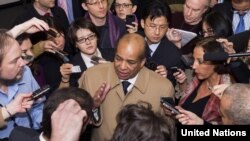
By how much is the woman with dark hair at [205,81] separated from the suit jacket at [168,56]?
1.04ft

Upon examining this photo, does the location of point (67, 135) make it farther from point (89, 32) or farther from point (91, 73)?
point (89, 32)

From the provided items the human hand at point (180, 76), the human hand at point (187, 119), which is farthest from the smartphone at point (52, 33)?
the human hand at point (187, 119)

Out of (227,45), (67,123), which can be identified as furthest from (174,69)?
(67,123)

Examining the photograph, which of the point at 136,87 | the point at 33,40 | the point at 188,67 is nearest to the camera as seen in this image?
the point at 136,87

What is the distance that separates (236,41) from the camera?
260 centimetres

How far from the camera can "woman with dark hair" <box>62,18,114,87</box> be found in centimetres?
276

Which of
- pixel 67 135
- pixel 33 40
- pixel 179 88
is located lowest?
pixel 179 88

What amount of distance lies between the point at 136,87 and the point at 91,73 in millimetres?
275

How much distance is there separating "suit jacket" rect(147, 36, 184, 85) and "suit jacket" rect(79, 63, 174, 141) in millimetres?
479

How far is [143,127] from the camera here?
1.56 m

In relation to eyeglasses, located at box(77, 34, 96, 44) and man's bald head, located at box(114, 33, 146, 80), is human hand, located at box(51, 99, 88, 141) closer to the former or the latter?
man's bald head, located at box(114, 33, 146, 80)

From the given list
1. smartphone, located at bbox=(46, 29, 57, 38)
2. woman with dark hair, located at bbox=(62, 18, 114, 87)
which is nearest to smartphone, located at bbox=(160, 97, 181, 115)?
woman with dark hair, located at bbox=(62, 18, 114, 87)

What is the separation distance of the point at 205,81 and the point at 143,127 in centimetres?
99

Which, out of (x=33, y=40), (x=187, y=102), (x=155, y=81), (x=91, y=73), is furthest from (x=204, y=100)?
(x=33, y=40)
